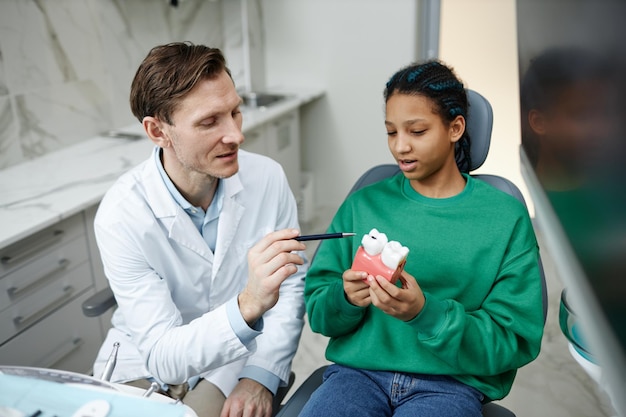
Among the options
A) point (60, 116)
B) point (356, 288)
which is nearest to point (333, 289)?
point (356, 288)

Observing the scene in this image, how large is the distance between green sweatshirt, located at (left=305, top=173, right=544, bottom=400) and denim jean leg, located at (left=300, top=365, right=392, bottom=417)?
4cm

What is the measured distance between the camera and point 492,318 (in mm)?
1224

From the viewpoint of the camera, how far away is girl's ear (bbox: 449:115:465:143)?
133 centimetres

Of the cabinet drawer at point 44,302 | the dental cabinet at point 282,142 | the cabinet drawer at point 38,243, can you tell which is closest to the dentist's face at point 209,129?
the cabinet drawer at point 38,243

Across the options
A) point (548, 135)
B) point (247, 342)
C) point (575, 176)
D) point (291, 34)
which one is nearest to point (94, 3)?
point (291, 34)

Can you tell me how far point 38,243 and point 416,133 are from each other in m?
1.26

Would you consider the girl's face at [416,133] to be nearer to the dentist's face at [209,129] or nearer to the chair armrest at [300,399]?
the dentist's face at [209,129]

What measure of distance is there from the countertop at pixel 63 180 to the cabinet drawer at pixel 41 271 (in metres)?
0.14

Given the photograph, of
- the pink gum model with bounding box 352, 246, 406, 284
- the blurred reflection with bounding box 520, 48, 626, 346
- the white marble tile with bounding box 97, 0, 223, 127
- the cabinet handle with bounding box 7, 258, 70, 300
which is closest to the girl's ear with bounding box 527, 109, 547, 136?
the blurred reflection with bounding box 520, 48, 626, 346

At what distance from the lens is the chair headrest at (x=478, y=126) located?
56.2 inches

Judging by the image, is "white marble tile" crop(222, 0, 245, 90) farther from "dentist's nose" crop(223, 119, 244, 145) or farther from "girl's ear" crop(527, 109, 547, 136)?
"girl's ear" crop(527, 109, 547, 136)

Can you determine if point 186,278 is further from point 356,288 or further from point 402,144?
point 402,144

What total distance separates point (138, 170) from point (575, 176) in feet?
3.41

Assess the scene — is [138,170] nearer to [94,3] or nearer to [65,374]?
[65,374]
